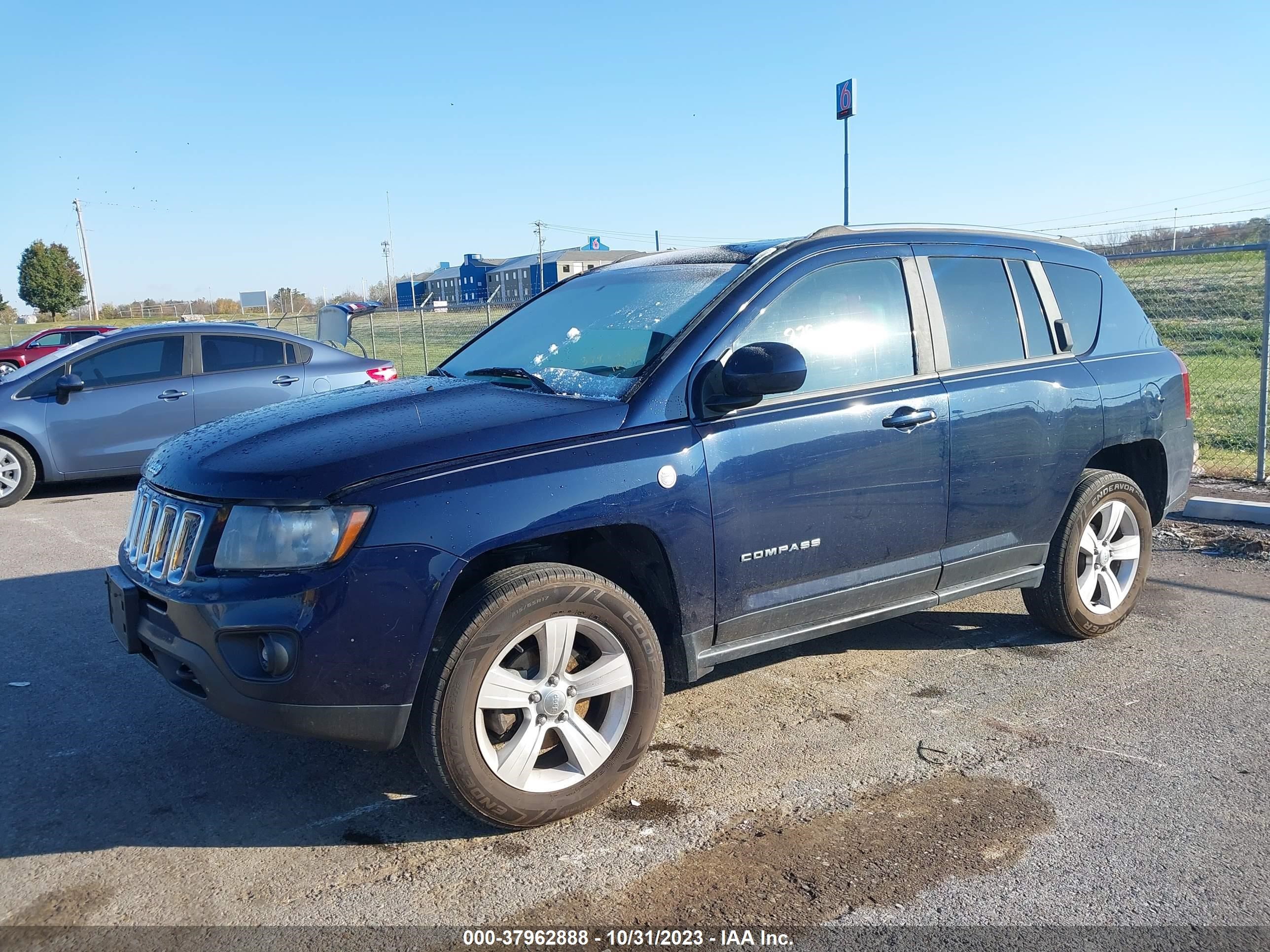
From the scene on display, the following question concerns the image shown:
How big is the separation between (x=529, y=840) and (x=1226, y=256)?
10.6m

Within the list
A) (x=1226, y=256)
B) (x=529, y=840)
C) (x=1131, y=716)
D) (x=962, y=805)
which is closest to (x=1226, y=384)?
(x=1226, y=256)

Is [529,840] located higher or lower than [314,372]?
lower

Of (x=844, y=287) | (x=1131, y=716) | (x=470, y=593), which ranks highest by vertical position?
(x=844, y=287)

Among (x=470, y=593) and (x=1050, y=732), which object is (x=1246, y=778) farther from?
(x=470, y=593)

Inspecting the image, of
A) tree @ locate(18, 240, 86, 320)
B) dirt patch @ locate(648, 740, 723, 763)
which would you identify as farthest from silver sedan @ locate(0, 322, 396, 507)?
tree @ locate(18, 240, 86, 320)

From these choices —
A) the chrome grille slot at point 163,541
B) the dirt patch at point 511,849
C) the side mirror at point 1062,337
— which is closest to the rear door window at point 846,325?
the side mirror at point 1062,337

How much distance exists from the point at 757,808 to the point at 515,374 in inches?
74.2

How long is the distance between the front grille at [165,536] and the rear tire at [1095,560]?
3.62 metres

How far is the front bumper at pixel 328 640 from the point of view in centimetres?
285

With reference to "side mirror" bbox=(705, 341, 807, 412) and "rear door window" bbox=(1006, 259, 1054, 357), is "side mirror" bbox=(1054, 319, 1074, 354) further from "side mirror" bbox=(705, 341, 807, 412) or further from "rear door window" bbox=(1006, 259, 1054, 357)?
"side mirror" bbox=(705, 341, 807, 412)

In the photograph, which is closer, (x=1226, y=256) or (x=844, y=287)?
(x=844, y=287)

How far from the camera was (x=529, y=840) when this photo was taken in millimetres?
3129

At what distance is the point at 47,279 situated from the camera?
213 feet

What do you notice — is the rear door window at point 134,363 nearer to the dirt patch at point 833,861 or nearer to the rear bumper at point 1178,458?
the dirt patch at point 833,861
